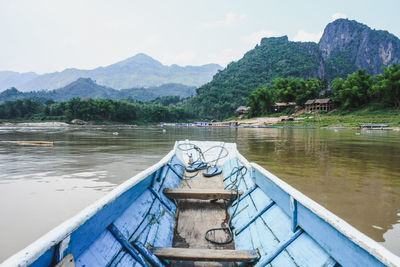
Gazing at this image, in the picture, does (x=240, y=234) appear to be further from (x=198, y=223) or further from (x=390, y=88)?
(x=390, y=88)

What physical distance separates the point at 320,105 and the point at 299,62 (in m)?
80.8

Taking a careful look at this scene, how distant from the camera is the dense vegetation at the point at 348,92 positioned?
47688 millimetres

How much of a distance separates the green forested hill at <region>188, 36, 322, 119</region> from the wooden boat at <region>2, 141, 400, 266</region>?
10428cm

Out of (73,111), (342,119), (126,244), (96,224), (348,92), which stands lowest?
(126,244)

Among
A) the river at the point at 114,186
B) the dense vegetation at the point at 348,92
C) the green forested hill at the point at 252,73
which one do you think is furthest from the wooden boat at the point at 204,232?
the green forested hill at the point at 252,73

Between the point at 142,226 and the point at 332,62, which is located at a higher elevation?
the point at 332,62

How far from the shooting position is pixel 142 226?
10.0 ft

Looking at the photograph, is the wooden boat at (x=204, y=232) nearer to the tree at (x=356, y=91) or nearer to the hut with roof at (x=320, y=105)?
the tree at (x=356, y=91)

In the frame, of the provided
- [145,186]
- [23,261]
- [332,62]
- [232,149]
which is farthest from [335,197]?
[332,62]

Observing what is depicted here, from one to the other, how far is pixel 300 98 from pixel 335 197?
66.2 metres

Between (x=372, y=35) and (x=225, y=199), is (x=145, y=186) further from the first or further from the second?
(x=372, y=35)

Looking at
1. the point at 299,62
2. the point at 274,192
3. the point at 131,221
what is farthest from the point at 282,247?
the point at 299,62

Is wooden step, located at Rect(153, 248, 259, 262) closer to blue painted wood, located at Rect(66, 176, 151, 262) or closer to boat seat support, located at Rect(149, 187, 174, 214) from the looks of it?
blue painted wood, located at Rect(66, 176, 151, 262)

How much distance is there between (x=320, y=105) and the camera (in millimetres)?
61125
